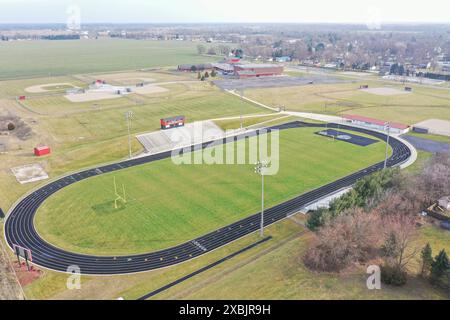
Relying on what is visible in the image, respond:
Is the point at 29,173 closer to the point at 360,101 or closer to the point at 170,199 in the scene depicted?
the point at 170,199

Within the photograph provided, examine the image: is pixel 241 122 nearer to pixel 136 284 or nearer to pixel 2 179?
pixel 2 179

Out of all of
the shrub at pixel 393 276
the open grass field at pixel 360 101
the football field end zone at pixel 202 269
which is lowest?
the football field end zone at pixel 202 269

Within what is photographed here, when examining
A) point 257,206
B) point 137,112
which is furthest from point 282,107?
point 257,206

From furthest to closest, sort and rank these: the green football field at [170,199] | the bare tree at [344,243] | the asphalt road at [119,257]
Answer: the green football field at [170,199], the asphalt road at [119,257], the bare tree at [344,243]

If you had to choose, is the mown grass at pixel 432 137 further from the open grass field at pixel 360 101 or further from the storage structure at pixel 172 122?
the storage structure at pixel 172 122

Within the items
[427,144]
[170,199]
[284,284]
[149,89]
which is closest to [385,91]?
[427,144]

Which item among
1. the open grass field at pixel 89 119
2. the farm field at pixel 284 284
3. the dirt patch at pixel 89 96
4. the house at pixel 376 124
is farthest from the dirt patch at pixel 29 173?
the house at pixel 376 124

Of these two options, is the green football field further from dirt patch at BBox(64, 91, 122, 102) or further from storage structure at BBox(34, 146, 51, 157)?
dirt patch at BBox(64, 91, 122, 102)
